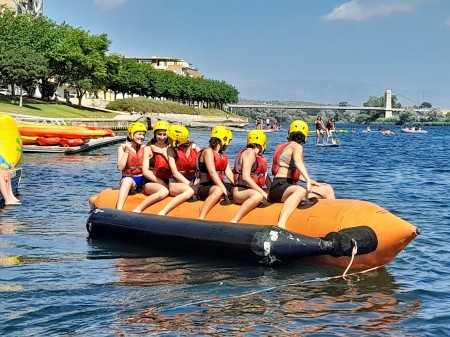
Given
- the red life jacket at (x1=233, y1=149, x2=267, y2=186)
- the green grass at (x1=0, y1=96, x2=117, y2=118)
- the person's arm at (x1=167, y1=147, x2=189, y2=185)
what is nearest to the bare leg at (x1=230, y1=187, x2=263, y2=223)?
the red life jacket at (x1=233, y1=149, x2=267, y2=186)

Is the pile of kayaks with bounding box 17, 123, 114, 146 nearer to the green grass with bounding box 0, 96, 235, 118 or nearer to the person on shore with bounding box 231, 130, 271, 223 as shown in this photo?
the green grass with bounding box 0, 96, 235, 118

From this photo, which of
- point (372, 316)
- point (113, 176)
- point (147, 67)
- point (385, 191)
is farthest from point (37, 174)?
point (147, 67)

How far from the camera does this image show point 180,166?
10.6 meters

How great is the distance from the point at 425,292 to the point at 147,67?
311ft

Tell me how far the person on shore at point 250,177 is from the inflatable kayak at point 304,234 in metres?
0.12

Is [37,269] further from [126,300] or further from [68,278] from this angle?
[126,300]

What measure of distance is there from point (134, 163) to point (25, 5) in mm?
91057

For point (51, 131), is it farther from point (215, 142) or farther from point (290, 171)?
point (290, 171)

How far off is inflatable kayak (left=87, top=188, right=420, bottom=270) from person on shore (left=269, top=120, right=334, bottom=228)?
0.16 metres

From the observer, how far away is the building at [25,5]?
8975 cm

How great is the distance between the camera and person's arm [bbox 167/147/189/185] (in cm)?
1040

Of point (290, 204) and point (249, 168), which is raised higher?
point (249, 168)

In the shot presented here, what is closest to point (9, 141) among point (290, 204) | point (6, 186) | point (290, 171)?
point (6, 186)

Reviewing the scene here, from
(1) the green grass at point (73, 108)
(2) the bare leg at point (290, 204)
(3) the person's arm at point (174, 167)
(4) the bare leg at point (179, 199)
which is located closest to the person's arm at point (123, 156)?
(3) the person's arm at point (174, 167)
